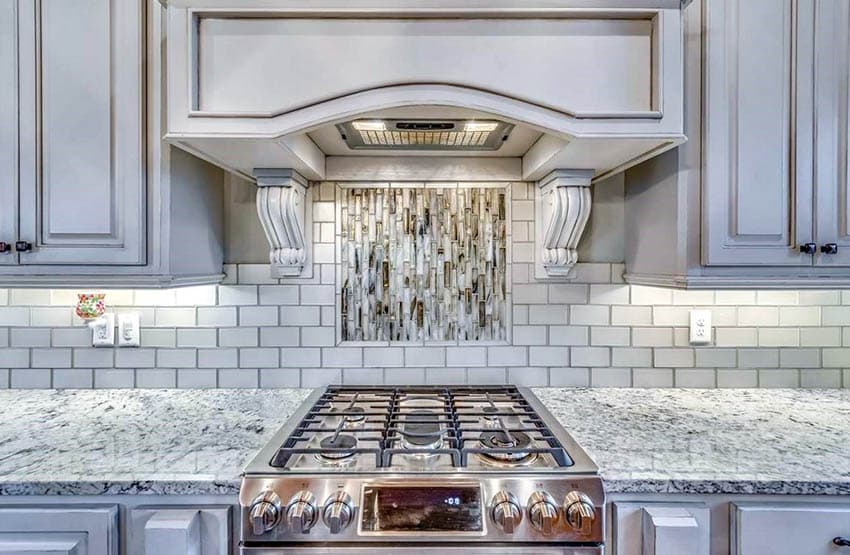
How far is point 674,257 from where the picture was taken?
1.42 metres

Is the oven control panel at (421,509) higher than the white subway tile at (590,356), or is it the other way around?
the white subway tile at (590,356)

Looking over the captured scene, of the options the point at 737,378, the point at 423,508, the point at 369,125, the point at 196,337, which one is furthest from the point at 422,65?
the point at 737,378

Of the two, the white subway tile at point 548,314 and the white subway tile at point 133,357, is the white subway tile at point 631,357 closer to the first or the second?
the white subway tile at point 548,314

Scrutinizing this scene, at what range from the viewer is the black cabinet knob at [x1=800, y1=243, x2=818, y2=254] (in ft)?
4.49

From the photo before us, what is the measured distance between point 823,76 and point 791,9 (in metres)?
0.21

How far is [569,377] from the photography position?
177 centimetres

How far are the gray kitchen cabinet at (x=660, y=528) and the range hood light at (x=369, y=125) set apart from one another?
1145 mm

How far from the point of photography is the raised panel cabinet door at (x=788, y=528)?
1053 millimetres

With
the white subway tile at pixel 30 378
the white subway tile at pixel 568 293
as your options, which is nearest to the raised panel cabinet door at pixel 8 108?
the white subway tile at pixel 30 378

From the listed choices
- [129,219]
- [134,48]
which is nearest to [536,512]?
[129,219]

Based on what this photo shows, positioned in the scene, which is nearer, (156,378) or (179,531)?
(179,531)

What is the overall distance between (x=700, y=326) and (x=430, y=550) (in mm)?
1293

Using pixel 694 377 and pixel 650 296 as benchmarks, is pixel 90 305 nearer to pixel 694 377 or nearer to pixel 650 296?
pixel 650 296

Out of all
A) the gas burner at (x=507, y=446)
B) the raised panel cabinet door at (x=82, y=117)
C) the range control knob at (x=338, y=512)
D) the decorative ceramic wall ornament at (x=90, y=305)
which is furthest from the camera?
the decorative ceramic wall ornament at (x=90, y=305)
